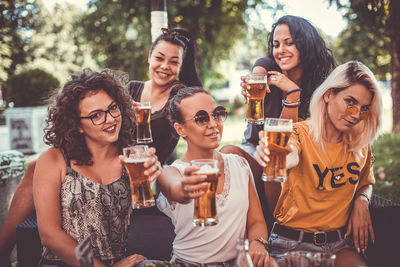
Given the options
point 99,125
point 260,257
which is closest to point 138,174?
point 99,125

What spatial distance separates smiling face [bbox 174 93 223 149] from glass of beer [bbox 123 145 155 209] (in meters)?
0.47

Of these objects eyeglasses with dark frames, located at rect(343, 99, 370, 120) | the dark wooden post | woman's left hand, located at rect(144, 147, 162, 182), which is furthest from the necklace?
the dark wooden post

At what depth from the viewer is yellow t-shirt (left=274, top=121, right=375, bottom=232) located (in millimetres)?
2461

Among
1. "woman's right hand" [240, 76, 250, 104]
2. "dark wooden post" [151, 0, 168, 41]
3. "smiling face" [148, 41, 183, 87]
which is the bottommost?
"woman's right hand" [240, 76, 250, 104]

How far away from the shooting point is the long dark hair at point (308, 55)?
10.5 ft

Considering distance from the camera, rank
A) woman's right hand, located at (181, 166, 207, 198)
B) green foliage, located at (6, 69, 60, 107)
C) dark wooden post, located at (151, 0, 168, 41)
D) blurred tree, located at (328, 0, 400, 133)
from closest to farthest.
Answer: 1. woman's right hand, located at (181, 166, 207, 198)
2. dark wooden post, located at (151, 0, 168, 41)
3. blurred tree, located at (328, 0, 400, 133)
4. green foliage, located at (6, 69, 60, 107)

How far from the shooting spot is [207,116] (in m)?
2.34

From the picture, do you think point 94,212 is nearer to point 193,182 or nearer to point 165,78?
point 193,182

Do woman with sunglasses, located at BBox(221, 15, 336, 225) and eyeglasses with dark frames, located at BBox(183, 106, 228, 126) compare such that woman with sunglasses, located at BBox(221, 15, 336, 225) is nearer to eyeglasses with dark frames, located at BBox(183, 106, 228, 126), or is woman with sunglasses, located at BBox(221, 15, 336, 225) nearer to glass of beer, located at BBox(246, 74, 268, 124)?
glass of beer, located at BBox(246, 74, 268, 124)

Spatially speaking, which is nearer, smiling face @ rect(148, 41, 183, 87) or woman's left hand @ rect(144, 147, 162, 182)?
woman's left hand @ rect(144, 147, 162, 182)

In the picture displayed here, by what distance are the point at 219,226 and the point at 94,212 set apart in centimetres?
87

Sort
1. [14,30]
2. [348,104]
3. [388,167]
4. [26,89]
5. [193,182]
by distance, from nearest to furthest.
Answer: [193,182], [348,104], [388,167], [26,89], [14,30]

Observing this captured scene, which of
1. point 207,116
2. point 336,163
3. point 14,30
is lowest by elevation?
point 336,163

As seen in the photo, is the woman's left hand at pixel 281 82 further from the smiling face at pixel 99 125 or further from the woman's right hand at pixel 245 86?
the smiling face at pixel 99 125
